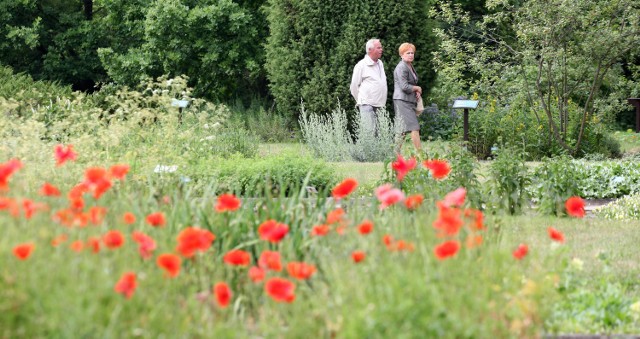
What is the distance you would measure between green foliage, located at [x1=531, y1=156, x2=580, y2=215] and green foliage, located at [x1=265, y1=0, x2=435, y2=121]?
802 centimetres

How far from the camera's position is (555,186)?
826 cm

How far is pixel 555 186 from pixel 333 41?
8892 millimetres

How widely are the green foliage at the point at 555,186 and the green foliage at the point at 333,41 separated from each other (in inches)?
316

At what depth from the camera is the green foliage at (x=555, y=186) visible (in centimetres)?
810

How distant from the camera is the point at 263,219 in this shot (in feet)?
17.2

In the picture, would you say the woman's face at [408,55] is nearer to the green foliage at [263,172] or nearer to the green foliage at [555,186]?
the green foliage at [263,172]

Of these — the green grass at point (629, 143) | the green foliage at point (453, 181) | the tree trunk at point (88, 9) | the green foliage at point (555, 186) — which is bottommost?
the green grass at point (629, 143)

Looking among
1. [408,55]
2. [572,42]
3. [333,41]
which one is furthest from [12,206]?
[333,41]

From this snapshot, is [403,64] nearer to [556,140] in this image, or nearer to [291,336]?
[556,140]

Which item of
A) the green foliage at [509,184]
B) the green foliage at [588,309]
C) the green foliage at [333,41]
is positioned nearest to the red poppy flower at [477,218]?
the green foliage at [588,309]

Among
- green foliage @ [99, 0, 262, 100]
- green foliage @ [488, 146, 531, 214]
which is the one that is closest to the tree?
green foliage @ [488, 146, 531, 214]

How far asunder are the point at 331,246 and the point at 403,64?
8705 mm

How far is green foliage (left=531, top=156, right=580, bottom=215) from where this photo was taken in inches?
319

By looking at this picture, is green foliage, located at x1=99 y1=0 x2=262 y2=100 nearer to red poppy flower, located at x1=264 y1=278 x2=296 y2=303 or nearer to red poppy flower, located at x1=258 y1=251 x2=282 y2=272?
red poppy flower, located at x1=258 y1=251 x2=282 y2=272
